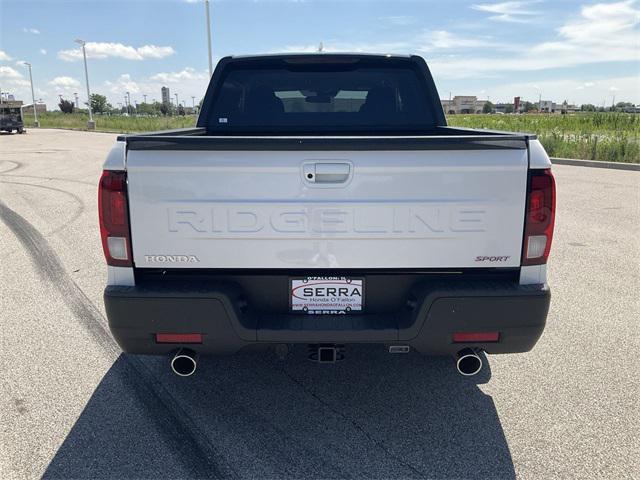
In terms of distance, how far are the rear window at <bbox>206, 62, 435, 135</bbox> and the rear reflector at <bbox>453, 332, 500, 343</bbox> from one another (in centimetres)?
229

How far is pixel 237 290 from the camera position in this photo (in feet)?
9.26

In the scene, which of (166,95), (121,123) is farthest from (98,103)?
(121,123)

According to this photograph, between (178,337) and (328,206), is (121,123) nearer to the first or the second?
(178,337)

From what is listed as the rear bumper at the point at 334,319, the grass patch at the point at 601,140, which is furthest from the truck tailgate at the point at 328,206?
the grass patch at the point at 601,140

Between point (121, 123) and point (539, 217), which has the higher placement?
point (539, 217)

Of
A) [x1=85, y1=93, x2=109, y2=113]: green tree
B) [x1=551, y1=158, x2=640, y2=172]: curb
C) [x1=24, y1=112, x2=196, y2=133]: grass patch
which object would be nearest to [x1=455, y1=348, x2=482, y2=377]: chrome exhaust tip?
[x1=551, y1=158, x2=640, y2=172]: curb

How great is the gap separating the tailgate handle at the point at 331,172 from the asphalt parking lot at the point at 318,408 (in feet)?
4.72

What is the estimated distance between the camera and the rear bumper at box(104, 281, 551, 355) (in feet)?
8.98

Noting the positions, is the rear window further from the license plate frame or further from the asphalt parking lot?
the license plate frame

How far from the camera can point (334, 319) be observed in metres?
2.84

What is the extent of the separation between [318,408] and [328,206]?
1.36 m

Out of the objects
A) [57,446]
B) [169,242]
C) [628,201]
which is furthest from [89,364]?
[628,201]

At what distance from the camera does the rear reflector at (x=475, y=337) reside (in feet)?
9.20

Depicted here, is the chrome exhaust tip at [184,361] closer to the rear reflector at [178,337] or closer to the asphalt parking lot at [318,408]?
the rear reflector at [178,337]
